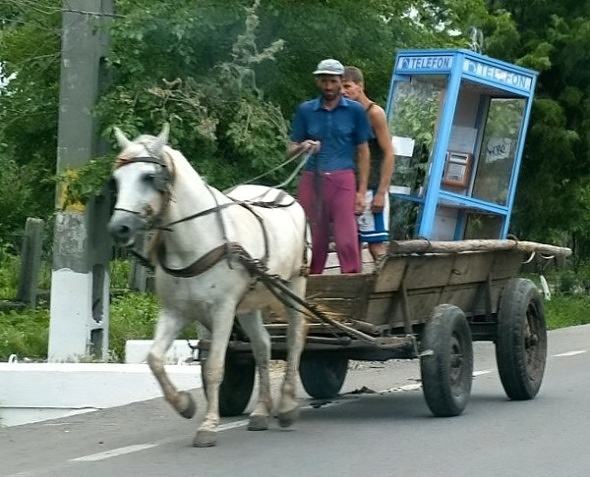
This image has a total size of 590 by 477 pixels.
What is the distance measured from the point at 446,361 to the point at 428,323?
321 mm

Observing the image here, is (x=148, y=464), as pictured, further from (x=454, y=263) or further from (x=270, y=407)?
(x=454, y=263)

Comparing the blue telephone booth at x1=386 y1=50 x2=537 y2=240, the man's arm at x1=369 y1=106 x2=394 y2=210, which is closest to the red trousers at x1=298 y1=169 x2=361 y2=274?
the man's arm at x1=369 y1=106 x2=394 y2=210

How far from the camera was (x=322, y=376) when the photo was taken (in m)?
11.1

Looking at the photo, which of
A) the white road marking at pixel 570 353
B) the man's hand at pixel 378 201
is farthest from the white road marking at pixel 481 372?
the man's hand at pixel 378 201

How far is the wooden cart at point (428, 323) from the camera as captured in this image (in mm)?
9445

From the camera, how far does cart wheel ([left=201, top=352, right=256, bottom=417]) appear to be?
9945 mm

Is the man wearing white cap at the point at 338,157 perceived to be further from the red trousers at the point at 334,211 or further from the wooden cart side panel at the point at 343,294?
the wooden cart side panel at the point at 343,294

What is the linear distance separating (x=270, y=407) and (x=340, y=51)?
554 centimetres

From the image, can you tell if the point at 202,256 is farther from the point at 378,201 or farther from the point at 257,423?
the point at 378,201

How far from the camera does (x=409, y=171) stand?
1359 centimetres

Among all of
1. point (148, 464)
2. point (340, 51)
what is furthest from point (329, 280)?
point (340, 51)

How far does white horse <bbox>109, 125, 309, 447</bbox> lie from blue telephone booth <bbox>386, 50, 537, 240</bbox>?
4.31m

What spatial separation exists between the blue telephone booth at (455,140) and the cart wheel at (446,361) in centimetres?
305

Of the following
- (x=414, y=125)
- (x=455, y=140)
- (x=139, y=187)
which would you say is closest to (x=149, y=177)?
(x=139, y=187)
